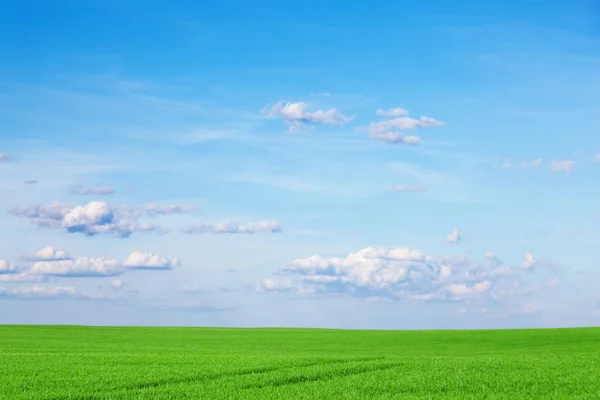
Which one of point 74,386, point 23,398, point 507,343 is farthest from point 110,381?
point 507,343

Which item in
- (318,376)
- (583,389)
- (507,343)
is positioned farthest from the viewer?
(507,343)

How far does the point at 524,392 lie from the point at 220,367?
1286cm

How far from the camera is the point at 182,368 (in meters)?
29.2

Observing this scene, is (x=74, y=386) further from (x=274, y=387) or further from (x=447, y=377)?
(x=447, y=377)

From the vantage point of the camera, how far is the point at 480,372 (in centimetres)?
2759

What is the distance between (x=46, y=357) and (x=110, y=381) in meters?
12.8

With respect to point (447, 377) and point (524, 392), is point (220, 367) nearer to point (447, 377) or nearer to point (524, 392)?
point (447, 377)

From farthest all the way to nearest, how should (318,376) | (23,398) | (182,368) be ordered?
1. (182,368)
2. (318,376)
3. (23,398)

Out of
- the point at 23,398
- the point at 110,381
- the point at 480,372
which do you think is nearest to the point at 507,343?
the point at 480,372

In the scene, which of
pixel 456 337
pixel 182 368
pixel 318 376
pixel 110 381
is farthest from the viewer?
pixel 456 337

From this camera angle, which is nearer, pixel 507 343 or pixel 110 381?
pixel 110 381

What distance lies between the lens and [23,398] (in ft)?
68.6

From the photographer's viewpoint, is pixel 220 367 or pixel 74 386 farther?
pixel 220 367

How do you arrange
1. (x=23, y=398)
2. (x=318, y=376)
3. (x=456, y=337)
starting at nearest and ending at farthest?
(x=23, y=398) < (x=318, y=376) < (x=456, y=337)
